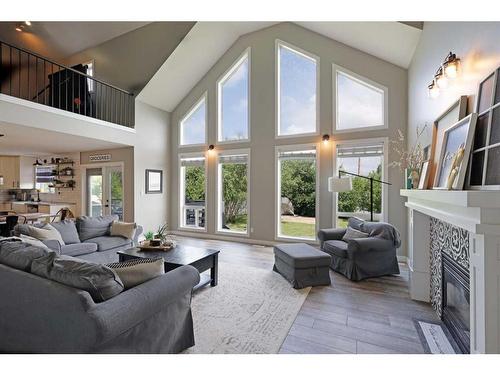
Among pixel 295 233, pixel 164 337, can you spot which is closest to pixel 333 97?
pixel 295 233

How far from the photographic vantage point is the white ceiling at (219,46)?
4055 millimetres

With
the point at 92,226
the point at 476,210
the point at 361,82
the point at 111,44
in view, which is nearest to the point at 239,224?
the point at 92,226

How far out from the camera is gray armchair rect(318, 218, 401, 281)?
11.7 ft

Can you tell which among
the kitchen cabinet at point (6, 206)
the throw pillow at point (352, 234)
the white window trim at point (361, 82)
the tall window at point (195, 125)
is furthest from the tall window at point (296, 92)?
the kitchen cabinet at point (6, 206)

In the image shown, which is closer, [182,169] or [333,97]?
[333,97]

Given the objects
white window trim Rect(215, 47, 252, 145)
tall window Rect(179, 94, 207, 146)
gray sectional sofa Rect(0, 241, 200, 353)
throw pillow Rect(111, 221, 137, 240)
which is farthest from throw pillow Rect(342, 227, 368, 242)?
tall window Rect(179, 94, 207, 146)

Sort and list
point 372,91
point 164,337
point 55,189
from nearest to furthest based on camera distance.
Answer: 1. point 164,337
2. point 372,91
3. point 55,189

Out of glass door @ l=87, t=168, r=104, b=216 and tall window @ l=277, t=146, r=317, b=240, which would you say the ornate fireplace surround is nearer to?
tall window @ l=277, t=146, r=317, b=240

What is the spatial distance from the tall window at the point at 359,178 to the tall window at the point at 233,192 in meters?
2.19

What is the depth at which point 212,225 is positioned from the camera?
6562mm

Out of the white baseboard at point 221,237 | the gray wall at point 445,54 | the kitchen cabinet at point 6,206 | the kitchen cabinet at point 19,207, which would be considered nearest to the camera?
the gray wall at point 445,54

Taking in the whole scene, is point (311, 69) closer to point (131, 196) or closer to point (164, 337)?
point (131, 196)

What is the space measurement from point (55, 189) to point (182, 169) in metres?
4.03

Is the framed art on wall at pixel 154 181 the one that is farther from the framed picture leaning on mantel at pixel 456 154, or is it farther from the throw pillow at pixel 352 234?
the framed picture leaning on mantel at pixel 456 154
